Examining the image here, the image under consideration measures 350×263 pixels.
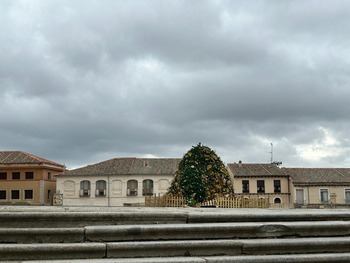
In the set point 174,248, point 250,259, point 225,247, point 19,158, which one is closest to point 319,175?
point 19,158

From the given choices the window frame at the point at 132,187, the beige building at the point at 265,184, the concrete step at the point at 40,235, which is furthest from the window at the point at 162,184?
the concrete step at the point at 40,235

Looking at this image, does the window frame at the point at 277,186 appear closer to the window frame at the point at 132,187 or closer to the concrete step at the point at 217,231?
the window frame at the point at 132,187

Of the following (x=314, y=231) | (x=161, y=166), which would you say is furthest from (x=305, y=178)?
(x=314, y=231)

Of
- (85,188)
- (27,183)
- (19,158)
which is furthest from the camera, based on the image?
(19,158)

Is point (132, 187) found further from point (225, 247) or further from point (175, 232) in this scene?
point (225, 247)

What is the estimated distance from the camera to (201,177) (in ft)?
65.7

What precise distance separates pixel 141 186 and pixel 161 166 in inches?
142

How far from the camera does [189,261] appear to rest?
16.8 feet

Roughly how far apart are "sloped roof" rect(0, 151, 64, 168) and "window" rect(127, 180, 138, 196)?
11.2 meters

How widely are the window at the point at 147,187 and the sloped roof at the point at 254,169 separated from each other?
994cm

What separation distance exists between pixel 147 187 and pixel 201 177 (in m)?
36.9

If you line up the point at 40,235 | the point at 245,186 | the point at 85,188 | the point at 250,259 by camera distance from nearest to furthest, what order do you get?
the point at 250,259, the point at 40,235, the point at 245,186, the point at 85,188

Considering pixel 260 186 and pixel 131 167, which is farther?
pixel 131 167

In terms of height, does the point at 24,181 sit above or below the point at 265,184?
above
